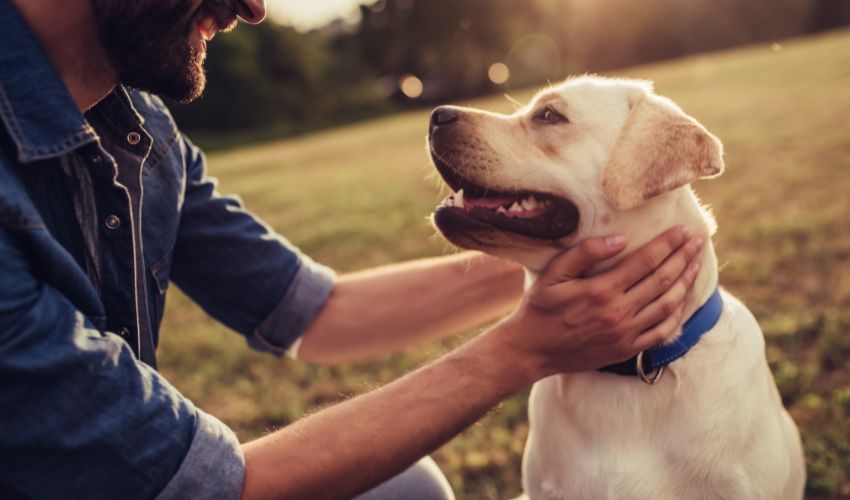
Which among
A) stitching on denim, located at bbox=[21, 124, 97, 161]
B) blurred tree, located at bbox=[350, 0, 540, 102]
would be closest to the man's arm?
stitching on denim, located at bbox=[21, 124, 97, 161]

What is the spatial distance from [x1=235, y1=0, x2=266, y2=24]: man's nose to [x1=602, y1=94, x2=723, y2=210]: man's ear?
1288 millimetres

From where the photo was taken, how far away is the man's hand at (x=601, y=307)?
213cm

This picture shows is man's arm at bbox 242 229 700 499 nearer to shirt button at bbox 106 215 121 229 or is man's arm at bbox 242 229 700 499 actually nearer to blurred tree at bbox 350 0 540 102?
shirt button at bbox 106 215 121 229

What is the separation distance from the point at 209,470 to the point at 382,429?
17.9 inches

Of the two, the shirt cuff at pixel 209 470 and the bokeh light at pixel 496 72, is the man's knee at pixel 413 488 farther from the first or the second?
the bokeh light at pixel 496 72

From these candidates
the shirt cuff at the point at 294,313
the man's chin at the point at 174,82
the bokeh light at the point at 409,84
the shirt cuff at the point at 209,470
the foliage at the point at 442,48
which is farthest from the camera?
the foliage at the point at 442,48

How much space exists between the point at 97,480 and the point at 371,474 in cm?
67

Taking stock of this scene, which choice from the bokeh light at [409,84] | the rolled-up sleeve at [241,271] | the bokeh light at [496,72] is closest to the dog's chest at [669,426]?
the rolled-up sleeve at [241,271]

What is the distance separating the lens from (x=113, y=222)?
2.12m

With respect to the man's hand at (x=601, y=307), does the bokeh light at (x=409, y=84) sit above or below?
below

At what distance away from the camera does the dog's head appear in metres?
2.34

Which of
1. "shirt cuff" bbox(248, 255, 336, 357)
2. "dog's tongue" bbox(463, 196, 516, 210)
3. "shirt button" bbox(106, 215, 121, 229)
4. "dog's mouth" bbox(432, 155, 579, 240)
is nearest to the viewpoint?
"shirt button" bbox(106, 215, 121, 229)

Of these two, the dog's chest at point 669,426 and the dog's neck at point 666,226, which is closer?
the dog's chest at point 669,426

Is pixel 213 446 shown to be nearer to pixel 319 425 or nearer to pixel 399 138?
pixel 319 425
